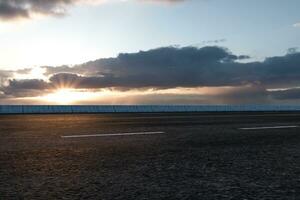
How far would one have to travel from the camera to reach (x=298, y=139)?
7828 mm

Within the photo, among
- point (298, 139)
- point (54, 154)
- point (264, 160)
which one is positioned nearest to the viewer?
point (264, 160)

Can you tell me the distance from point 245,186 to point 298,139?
4.59 metres

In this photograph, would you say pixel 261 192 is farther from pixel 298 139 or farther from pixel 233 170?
pixel 298 139

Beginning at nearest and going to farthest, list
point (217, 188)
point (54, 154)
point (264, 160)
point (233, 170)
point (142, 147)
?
point (217, 188), point (233, 170), point (264, 160), point (54, 154), point (142, 147)

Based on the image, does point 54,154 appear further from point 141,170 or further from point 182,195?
point 182,195

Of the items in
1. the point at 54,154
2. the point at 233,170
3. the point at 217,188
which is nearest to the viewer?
the point at 217,188

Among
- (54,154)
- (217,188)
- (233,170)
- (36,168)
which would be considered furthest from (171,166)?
(54,154)

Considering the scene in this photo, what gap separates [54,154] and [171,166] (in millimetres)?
1840

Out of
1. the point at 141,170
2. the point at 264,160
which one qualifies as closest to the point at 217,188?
the point at 141,170

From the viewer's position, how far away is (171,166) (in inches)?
185

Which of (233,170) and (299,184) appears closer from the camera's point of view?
(299,184)

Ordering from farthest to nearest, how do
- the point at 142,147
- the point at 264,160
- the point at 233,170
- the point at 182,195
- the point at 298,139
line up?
1. the point at 298,139
2. the point at 142,147
3. the point at 264,160
4. the point at 233,170
5. the point at 182,195

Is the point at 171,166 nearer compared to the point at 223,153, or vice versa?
the point at 171,166

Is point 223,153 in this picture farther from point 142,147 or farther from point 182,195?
point 182,195
